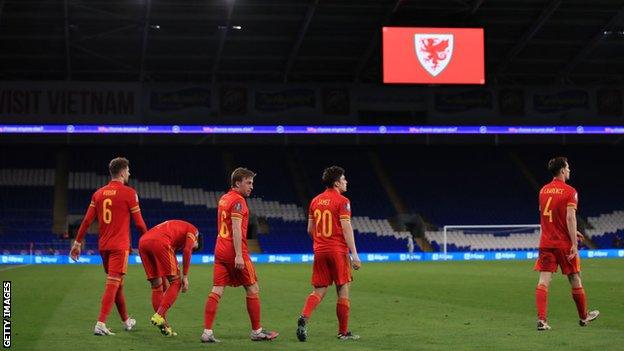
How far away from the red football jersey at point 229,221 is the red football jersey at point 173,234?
2.43ft

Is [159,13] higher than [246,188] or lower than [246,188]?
higher

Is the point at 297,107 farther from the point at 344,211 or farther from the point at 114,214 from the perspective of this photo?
the point at 344,211

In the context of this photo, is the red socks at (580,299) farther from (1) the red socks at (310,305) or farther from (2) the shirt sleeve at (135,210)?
(2) the shirt sleeve at (135,210)

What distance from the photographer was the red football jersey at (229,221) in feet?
37.2

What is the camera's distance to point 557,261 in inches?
496

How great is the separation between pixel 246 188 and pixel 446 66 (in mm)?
27108

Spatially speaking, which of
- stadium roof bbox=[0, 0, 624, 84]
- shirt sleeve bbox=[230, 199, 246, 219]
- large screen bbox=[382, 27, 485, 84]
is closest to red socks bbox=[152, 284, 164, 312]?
shirt sleeve bbox=[230, 199, 246, 219]

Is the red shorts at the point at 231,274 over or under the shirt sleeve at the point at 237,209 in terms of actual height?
under

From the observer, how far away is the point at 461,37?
37156 mm

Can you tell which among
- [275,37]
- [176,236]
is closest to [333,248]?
[176,236]

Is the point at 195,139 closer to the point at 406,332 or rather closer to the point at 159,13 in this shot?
the point at 159,13

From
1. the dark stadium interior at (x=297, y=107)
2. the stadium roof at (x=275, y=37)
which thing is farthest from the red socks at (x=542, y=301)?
the dark stadium interior at (x=297, y=107)

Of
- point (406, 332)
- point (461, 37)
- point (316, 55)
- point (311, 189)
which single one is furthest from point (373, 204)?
point (406, 332)

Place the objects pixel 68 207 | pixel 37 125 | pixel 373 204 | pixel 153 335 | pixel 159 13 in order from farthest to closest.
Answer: pixel 373 204
pixel 68 207
pixel 37 125
pixel 159 13
pixel 153 335
